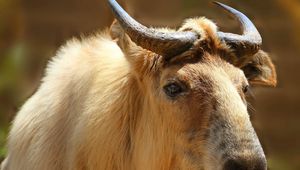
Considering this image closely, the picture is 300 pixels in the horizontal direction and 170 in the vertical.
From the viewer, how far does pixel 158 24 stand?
8.78m

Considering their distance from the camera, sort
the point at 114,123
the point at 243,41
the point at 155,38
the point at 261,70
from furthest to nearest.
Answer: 1. the point at 261,70
2. the point at 114,123
3. the point at 243,41
4. the point at 155,38

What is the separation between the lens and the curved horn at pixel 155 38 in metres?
4.94

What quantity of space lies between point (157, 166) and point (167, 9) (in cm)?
409

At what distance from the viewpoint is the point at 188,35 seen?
503 centimetres

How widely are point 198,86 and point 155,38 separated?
0.40 metres

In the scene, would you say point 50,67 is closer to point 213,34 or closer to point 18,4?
point 213,34

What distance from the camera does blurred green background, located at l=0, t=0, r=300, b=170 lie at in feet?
29.4

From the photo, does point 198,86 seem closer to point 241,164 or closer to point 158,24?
point 241,164

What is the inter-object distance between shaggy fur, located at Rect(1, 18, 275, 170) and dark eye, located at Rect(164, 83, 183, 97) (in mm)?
39

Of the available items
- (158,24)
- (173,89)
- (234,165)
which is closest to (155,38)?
(173,89)

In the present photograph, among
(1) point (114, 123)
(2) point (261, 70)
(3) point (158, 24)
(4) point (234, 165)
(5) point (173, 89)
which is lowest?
(4) point (234, 165)

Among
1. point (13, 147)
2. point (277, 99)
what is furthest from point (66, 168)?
point (277, 99)

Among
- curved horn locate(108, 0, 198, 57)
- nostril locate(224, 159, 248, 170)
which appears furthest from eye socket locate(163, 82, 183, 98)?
nostril locate(224, 159, 248, 170)

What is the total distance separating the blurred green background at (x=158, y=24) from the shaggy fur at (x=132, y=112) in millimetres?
3041
